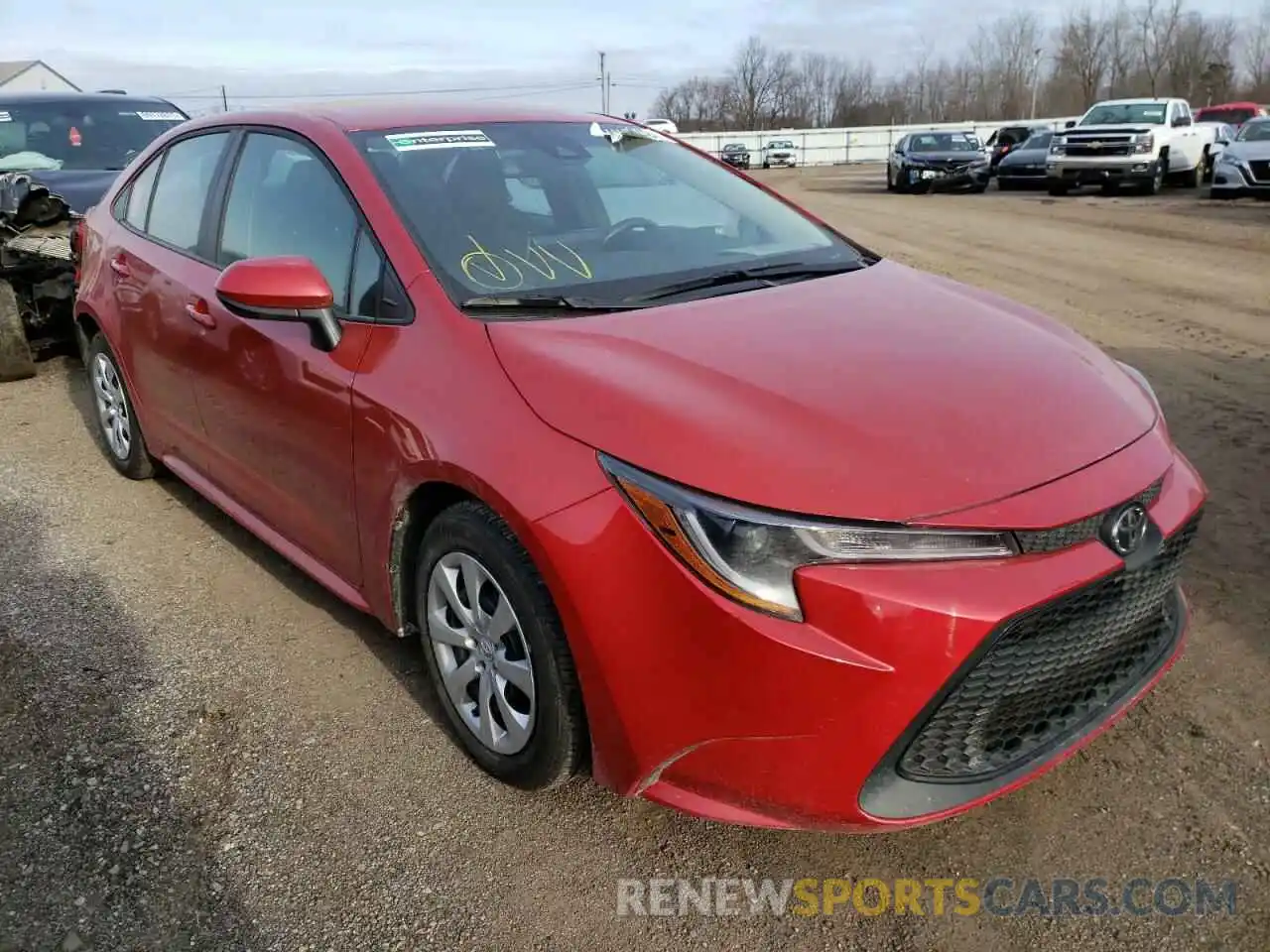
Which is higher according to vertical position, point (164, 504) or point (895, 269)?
point (895, 269)

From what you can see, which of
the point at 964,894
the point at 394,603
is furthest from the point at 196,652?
the point at 964,894

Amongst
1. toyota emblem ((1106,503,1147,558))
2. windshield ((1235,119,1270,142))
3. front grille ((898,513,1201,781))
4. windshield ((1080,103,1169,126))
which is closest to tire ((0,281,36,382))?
front grille ((898,513,1201,781))

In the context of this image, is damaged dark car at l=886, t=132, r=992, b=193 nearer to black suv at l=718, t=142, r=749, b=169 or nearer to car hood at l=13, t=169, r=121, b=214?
black suv at l=718, t=142, r=749, b=169

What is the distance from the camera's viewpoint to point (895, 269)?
3.30 metres

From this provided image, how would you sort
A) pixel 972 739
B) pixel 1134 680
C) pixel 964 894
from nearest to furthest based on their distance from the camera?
pixel 972 739 → pixel 964 894 → pixel 1134 680

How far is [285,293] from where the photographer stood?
8.84ft

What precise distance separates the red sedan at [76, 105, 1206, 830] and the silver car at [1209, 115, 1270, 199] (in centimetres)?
1673

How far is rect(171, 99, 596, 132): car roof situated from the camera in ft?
10.6

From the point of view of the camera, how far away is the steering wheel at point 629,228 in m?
3.08

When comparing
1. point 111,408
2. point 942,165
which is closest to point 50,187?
point 111,408

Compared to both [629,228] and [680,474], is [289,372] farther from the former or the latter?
[680,474]

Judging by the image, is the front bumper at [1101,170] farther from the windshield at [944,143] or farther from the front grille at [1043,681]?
the front grille at [1043,681]

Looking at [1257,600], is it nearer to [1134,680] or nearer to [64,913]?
[1134,680]

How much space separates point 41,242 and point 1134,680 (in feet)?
22.2
